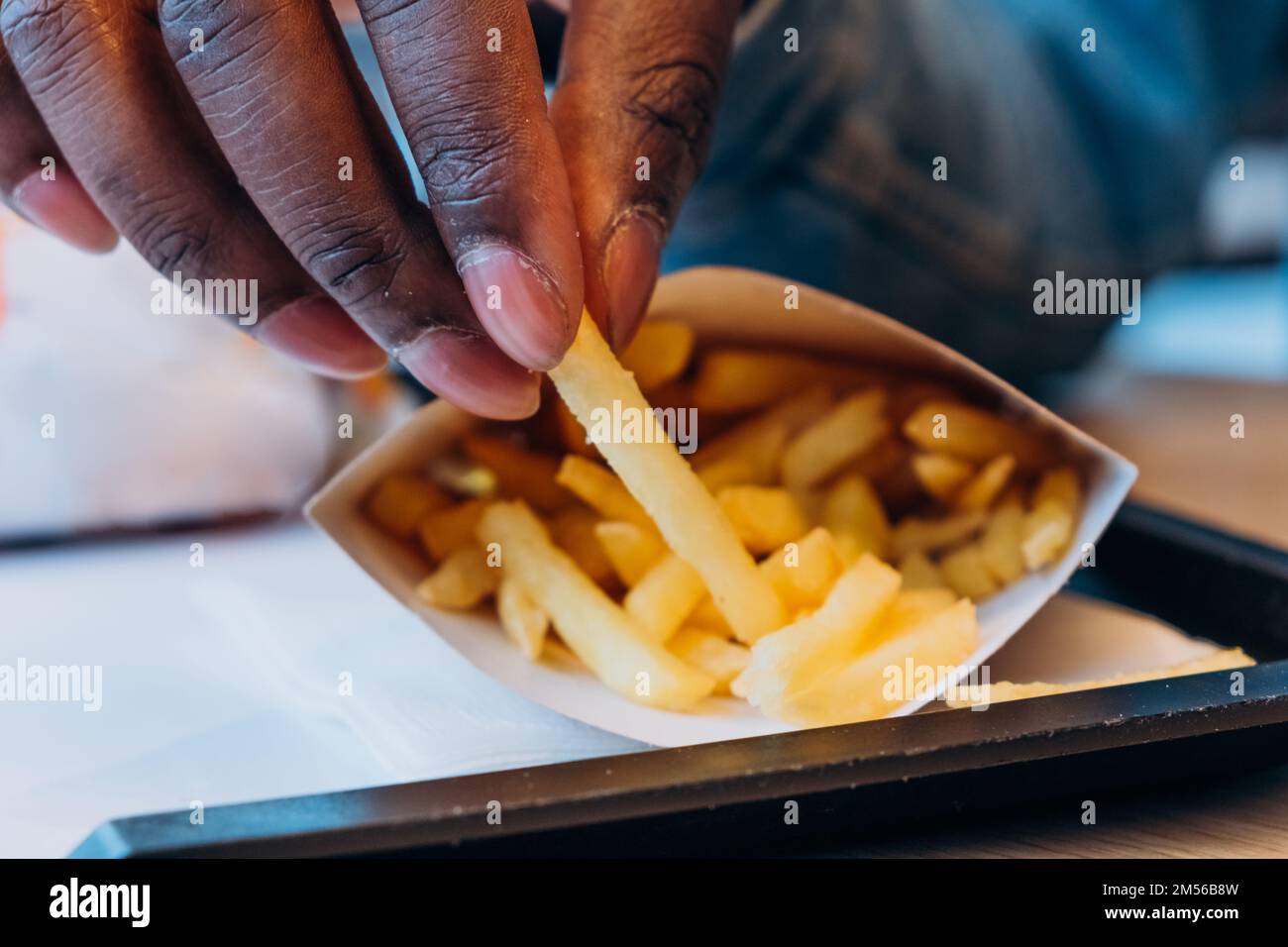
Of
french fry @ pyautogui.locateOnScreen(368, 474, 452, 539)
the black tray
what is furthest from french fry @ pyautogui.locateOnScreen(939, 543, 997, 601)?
french fry @ pyautogui.locateOnScreen(368, 474, 452, 539)

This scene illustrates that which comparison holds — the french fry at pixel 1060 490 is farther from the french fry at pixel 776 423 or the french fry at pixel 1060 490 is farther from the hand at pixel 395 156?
the hand at pixel 395 156

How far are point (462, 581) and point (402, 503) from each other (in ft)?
0.34

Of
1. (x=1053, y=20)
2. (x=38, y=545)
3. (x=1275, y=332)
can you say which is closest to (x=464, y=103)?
(x=38, y=545)

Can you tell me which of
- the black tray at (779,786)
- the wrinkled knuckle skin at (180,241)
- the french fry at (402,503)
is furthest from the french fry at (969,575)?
the wrinkled knuckle skin at (180,241)

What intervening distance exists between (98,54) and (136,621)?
564 mm

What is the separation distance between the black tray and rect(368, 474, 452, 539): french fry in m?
0.38

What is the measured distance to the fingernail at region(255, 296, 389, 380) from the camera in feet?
2.64

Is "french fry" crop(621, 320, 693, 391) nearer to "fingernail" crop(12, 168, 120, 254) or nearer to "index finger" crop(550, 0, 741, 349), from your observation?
"index finger" crop(550, 0, 741, 349)

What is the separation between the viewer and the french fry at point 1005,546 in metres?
0.85

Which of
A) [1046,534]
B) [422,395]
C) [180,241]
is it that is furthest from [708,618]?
[422,395]

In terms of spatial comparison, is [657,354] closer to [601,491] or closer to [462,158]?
[601,491]

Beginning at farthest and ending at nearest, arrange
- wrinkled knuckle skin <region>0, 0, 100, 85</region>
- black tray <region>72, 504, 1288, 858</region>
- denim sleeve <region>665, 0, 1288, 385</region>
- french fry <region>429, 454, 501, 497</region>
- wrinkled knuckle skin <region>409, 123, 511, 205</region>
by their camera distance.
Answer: denim sleeve <region>665, 0, 1288, 385</region>
french fry <region>429, 454, 501, 497</region>
wrinkled knuckle skin <region>0, 0, 100, 85</region>
wrinkled knuckle skin <region>409, 123, 511, 205</region>
black tray <region>72, 504, 1288, 858</region>

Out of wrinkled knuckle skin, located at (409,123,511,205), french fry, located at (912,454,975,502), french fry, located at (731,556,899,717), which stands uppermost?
wrinkled knuckle skin, located at (409,123,511,205)

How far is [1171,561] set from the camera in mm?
981
